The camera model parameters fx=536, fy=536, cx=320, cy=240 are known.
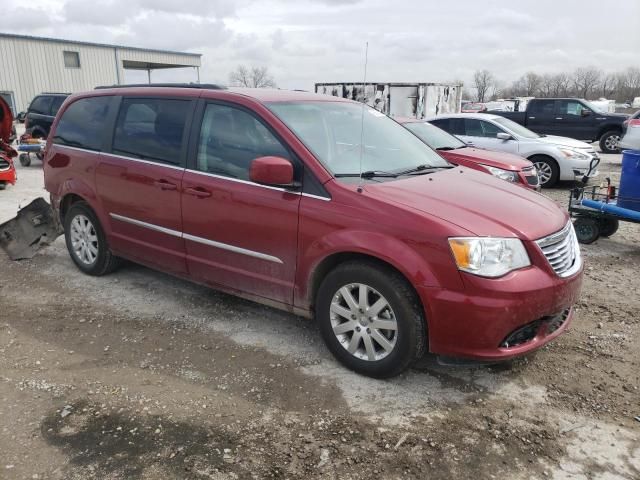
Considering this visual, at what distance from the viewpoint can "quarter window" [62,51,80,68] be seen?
32572 mm

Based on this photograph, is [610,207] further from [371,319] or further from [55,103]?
[55,103]

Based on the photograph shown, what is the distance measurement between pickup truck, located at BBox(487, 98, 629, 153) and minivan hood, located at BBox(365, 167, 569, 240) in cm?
1498

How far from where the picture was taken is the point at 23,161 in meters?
14.0

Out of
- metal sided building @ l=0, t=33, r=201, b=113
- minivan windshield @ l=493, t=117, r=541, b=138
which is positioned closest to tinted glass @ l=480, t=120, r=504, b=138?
minivan windshield @ l=493, t=117, r=541, b=138

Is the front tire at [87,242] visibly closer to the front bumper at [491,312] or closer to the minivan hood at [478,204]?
the minivan hood at [478,204]

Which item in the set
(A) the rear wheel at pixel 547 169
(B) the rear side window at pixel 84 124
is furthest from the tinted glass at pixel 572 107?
(B) the rear side window at pixel 84 124

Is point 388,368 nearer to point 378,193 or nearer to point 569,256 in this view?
point 378,193

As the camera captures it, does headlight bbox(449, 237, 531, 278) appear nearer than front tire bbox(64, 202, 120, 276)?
Yes

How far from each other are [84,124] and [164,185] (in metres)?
1.53

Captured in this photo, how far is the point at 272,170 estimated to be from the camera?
11.3 ft

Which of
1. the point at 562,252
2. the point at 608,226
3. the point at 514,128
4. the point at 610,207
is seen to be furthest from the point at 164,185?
the point at 514,128

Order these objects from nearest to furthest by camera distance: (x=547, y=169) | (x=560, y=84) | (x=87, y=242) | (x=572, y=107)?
(x=87, y=242) → (x=547, y=169) → (x=572, y=107) → (x=560, y=84)

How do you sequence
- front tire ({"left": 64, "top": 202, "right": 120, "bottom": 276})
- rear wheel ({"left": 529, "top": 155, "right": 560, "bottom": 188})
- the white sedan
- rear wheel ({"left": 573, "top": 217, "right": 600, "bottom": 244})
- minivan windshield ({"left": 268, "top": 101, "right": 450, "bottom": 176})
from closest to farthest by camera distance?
minivan windshield ({"left": 268, "top": 101, "right": 450, "bottom": 176}) < front tire ({"left": 64, "top": 202, "right": 120, "bottom": 276}) < rear wheel ({"left": 573, "top": 217, "right": 600, "bottom": 244}) < the white sedan < rear wheel ({"left": 529, "top": 155, "right": 560, "bottom": 188})

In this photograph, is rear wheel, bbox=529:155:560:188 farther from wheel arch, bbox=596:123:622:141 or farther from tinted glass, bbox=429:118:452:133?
wheel arch, bbox=596:123:622:141
